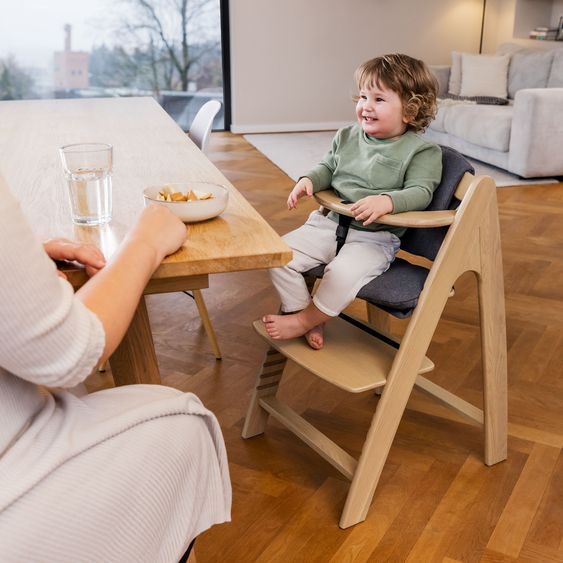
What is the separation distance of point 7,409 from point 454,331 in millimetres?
2045

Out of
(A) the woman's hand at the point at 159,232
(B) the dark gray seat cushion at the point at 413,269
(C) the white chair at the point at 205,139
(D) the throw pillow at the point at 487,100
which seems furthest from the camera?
(D) the throw pillow at the point at 487,100

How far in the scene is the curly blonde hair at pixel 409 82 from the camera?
1.92m

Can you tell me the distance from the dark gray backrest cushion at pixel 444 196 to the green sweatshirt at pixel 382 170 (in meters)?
0.02

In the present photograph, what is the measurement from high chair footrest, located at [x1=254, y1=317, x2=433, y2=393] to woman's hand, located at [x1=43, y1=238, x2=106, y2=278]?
2.30 ft

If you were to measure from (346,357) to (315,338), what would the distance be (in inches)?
3.5

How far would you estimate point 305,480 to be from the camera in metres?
1.89

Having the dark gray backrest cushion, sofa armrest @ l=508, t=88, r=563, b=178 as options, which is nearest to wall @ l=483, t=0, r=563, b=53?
sofa armrest @ l=508, t=88, r=563, b=178

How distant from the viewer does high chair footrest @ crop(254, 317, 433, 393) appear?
1677mm

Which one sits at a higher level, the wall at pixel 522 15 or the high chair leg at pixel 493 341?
the wall at pixel 522 15

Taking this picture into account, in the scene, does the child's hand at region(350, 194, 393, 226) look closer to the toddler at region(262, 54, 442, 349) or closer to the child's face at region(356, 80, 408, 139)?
the toddler at region(262, 54, 442, 349)

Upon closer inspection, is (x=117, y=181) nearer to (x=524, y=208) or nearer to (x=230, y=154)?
(x=524, y=208)

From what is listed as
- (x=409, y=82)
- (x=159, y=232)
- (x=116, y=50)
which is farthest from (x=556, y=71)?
(x=159, y=232)

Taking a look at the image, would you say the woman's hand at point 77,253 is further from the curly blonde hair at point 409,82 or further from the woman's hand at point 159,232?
the curly blonde hair at point 409,82

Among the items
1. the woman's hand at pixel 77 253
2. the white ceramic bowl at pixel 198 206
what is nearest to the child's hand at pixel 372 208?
the white ceramic bowl at pixel 198 206
